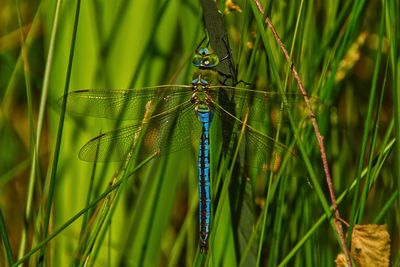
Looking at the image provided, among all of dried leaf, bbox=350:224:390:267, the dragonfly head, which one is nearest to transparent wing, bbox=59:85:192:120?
the dragonfly head

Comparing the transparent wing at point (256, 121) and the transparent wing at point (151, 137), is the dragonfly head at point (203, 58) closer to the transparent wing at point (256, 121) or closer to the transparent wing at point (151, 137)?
the transparent wing at point (256, 121)

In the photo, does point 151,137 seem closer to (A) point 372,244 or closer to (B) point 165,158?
(B) point 165,158

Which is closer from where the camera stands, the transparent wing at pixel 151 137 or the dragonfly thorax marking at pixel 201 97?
the transparent wing at pixel 151 137

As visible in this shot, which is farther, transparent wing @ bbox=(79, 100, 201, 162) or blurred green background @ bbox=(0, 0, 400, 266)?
transparent wing @ bbox=(79, 100, 201, 162)

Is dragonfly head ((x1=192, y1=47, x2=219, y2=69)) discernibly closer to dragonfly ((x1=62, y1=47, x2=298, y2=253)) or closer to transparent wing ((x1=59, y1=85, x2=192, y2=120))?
dragonfly ((x1=62, y1=47, x2=298, y2=253))

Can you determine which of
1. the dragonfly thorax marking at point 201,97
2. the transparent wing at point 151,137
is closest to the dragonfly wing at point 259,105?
the dragonfly thorax marking at point 201,97

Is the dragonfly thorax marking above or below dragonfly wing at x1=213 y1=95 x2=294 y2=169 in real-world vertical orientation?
above

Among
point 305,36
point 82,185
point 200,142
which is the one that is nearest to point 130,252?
point 82,185

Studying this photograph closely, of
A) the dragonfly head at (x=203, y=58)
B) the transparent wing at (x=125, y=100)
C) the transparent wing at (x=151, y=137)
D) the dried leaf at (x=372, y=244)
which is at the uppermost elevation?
the dragonfly head at (x=203, y=58)
